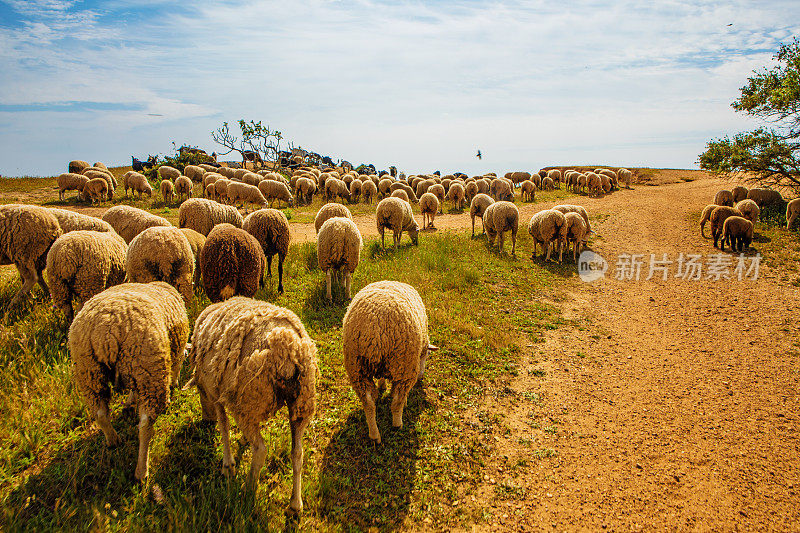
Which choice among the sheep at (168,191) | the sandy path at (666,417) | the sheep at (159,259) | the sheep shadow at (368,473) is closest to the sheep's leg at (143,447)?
the sheep shadow at (368,473)

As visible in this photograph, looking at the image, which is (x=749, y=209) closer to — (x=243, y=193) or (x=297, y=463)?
(x=297, y=463)

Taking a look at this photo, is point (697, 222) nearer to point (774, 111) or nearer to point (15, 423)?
point (774, 111)

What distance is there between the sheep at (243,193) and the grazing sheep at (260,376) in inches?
712

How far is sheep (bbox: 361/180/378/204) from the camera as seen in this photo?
25395 mm

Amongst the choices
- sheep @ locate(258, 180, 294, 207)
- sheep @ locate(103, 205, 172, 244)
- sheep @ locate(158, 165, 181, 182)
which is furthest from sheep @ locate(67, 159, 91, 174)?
sheep @ locate(103, 205, 172, 244)

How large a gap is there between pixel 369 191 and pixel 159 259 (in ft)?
66.8

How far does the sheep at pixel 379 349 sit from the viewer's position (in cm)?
424

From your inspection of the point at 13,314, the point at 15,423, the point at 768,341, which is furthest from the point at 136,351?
the point at 768,341

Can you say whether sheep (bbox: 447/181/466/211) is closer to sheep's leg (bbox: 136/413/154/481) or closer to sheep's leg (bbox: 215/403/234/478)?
sheep's leg (bbox: 215/403/234/478)

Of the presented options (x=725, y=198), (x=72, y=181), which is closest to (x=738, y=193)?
(x=725, y=198)

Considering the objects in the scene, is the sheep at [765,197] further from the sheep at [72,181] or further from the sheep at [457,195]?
the sheep at [72,181]

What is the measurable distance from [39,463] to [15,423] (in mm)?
685

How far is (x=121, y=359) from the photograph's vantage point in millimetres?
3451

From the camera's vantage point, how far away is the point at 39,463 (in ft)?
11.8
